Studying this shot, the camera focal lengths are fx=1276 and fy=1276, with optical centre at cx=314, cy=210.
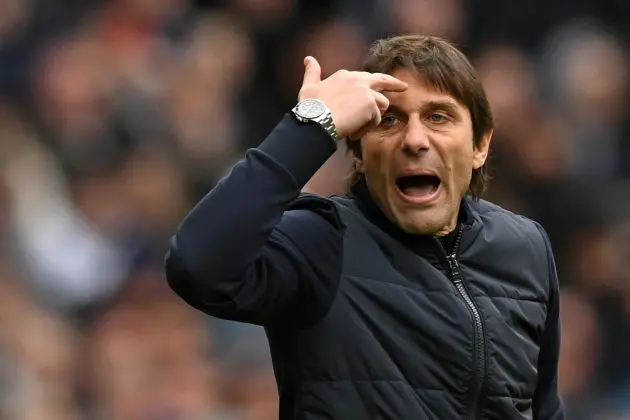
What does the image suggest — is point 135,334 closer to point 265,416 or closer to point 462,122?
point 265,416

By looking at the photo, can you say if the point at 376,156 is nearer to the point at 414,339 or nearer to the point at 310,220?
the point at 310,220

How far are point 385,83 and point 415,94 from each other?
13cm

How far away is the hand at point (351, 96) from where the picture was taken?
198 cm

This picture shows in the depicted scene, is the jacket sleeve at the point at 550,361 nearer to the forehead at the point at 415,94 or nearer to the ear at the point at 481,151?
the ear at the point at 481,151

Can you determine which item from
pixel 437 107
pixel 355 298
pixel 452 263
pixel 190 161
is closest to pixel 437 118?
pixel 437 107

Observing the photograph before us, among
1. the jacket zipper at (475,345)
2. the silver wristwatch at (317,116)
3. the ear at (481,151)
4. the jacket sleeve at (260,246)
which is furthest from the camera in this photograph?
the ear at (481,151)

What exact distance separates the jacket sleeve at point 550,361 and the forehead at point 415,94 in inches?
14.8

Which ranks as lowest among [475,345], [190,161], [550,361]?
[190,161]

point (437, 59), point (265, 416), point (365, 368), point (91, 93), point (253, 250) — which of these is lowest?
point (265, 416)

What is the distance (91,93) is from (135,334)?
43.5 inches

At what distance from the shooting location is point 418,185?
221 cm

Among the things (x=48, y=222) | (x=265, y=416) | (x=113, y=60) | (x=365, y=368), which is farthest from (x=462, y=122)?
(x=113, y=60)

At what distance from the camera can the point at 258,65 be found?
5547 millimetres

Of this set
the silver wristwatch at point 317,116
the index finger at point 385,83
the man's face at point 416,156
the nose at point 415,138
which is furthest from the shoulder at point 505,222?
the silver wristwatch at point 317,116
